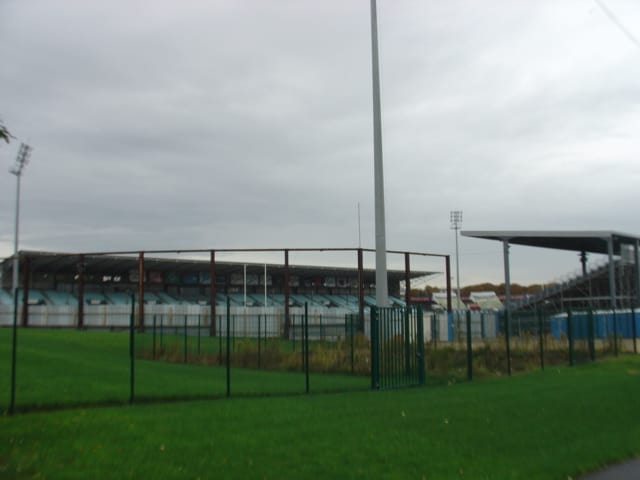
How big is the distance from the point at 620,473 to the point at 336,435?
3.85 m

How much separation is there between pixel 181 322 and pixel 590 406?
4452 cm

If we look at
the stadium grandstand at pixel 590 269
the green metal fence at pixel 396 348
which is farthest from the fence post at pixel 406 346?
the stadium grandstand at pixel 590 269

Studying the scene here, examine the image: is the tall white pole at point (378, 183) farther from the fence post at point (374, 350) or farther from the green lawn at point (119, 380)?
the fence post at point (374, 350)

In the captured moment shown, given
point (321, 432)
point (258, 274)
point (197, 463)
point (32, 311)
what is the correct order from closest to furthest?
point (197, 463) < point (321, 432) < point (32, 311) < point (258, 274)

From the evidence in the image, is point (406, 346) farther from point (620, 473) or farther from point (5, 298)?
point (5, 298)

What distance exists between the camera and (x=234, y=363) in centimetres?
2450

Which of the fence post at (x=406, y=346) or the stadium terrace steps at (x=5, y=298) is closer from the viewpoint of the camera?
the fence post at (x=406, y=346)

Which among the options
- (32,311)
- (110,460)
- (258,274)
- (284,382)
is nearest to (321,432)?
(110,460)

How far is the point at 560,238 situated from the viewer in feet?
163

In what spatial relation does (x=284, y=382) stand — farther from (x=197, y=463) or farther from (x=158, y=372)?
(x=197, y=463)

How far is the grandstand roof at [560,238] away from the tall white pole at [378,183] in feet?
78.7

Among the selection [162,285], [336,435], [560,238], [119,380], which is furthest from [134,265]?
[336,435]

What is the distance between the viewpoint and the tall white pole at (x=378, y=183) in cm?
2523

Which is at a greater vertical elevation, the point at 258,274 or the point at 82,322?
the point at 258,274
